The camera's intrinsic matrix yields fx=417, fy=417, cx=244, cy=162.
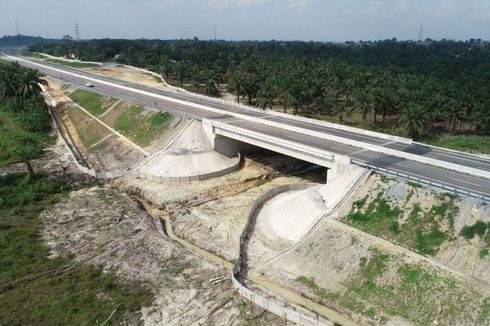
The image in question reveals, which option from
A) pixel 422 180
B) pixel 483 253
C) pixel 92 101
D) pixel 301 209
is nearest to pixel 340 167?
pixel 301 209

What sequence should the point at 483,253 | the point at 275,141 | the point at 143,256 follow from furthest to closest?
the point at 275,141
the point at 143,256
the point at 483,253

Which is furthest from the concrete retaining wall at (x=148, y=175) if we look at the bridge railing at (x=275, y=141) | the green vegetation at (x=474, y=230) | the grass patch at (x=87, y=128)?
the green vegetation at (x=474, y=230)

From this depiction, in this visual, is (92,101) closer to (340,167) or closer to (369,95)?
(369,95)

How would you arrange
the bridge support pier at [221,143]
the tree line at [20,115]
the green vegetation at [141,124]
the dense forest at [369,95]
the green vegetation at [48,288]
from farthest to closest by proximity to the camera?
1. the dense forest at [369,95]
2. the tree line at [20,115]
3. the green vegetation at [141,124]
4. the bridge support pier at [221,143]
5. the green vegetation at [48,288]

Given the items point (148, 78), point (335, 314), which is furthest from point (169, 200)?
point (148, 78)

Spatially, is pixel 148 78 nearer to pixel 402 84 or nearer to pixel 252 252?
pixel 402 84

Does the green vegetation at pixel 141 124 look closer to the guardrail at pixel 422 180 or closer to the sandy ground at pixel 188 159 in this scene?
the sandy ground at pixel 188 159

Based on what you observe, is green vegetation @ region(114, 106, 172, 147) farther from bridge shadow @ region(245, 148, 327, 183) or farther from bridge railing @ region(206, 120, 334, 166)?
bridge shadow @ region(245, 148, 327, 183)
